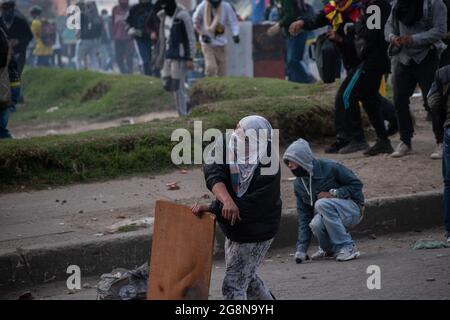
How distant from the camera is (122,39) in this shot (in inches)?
1089

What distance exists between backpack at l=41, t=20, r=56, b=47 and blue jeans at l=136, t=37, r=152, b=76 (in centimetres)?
845

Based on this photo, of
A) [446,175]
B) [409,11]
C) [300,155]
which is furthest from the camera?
[409,11]

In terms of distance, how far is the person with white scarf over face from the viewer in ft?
55.9

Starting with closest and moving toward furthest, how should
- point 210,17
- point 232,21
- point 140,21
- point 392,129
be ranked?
point 392,129 < point 210,17 < point 232,21 < point 140,21

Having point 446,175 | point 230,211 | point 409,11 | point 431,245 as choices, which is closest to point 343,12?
point 409,11

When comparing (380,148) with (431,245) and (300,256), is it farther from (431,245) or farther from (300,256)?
(300,256)

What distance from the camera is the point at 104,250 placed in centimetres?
827

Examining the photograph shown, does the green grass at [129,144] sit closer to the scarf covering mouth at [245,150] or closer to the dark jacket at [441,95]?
the dark jacket at [441,95]

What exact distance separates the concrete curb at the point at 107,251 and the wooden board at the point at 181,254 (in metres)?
1.82

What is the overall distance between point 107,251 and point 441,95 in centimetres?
290

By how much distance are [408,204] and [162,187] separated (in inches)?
89.7

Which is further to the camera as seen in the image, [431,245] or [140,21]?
[140,21]

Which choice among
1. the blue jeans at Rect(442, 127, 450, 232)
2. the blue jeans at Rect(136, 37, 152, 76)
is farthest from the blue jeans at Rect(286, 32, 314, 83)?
the blue jeans at Rect(442, 127, 450, 232)

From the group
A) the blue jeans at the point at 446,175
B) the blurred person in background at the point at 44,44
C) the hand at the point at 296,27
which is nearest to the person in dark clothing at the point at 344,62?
the hand at the point at 296,27
